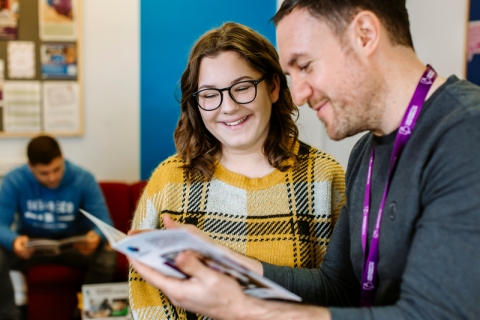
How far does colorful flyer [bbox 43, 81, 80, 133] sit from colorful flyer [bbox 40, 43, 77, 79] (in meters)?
0.07

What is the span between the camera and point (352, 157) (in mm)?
1509

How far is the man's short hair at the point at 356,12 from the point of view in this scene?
1185mm

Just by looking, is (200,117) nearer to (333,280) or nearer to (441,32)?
(333,280)

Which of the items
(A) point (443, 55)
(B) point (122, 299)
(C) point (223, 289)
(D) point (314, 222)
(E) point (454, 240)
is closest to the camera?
(E) point (454, 240)

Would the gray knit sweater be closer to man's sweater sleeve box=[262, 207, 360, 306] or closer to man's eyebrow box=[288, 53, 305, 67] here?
man's sweater sleeve box=[262, 207, 360, 306]

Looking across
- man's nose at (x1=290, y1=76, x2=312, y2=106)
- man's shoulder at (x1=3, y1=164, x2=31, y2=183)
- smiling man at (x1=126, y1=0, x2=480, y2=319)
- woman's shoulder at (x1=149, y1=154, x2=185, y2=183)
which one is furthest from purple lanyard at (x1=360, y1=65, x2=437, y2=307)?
man's shoulder at (x1=3, y1=164, x2=31, y2=183)

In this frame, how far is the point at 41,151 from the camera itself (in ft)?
11.9

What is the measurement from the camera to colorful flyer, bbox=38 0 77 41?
4219 millimetres

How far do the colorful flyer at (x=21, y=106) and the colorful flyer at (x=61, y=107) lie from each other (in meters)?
0.07

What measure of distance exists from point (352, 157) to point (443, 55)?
1.93m

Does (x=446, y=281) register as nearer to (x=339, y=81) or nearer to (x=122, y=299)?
(x=339, y=81)

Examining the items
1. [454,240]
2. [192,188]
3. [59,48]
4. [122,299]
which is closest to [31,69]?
[59,48]

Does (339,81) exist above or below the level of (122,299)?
above

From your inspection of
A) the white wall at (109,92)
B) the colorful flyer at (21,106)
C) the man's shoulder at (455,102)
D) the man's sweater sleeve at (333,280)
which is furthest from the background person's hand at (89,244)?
the man's shoulder at (455,102)
